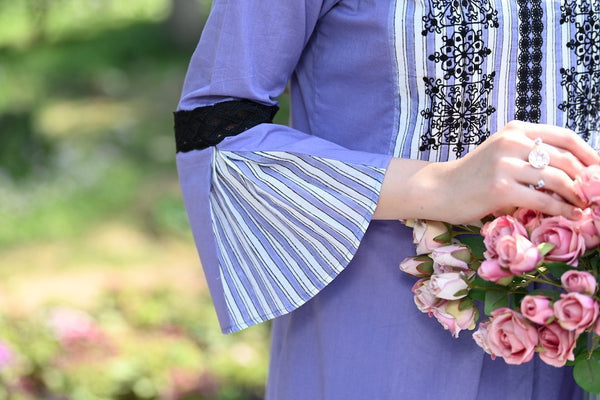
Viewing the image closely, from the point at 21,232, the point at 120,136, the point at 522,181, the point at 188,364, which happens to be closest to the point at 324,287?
the point at 522,181

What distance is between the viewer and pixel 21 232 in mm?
4762

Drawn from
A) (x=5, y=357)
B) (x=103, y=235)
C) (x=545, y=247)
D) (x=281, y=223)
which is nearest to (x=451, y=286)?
(x=545, y=247)

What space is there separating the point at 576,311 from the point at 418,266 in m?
0.23

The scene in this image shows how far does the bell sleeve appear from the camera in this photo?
115 cm

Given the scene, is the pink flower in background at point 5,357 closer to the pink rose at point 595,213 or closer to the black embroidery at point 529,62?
the black embroidery at point 529,62

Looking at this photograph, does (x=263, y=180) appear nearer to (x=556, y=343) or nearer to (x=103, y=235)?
(x=556, y=343)

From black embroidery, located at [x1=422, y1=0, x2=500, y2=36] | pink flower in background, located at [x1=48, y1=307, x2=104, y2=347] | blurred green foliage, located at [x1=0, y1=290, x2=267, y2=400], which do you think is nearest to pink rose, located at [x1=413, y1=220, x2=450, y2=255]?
black embroidery, located at [x1=422, y1=0, x2=500, y2=36]

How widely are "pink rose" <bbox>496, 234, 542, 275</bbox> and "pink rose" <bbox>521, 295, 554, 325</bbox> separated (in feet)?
0.11

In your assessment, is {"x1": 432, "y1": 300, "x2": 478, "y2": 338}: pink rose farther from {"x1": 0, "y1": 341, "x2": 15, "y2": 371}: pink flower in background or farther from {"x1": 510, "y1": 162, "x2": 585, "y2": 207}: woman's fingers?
{"x1": 0, "y1": 341, "x2": 15, "y2": 371}: pink flower in background

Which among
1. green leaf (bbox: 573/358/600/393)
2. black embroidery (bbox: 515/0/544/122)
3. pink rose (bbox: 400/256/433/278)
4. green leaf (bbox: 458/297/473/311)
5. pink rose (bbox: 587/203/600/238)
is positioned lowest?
green leaf (bbox: 573/358/600/393)

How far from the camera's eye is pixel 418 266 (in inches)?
44.1

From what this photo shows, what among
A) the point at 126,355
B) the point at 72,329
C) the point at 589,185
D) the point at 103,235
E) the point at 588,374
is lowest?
the point at 103,235

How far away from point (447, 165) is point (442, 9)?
206 mm

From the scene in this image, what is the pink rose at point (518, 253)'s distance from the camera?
0.95m
